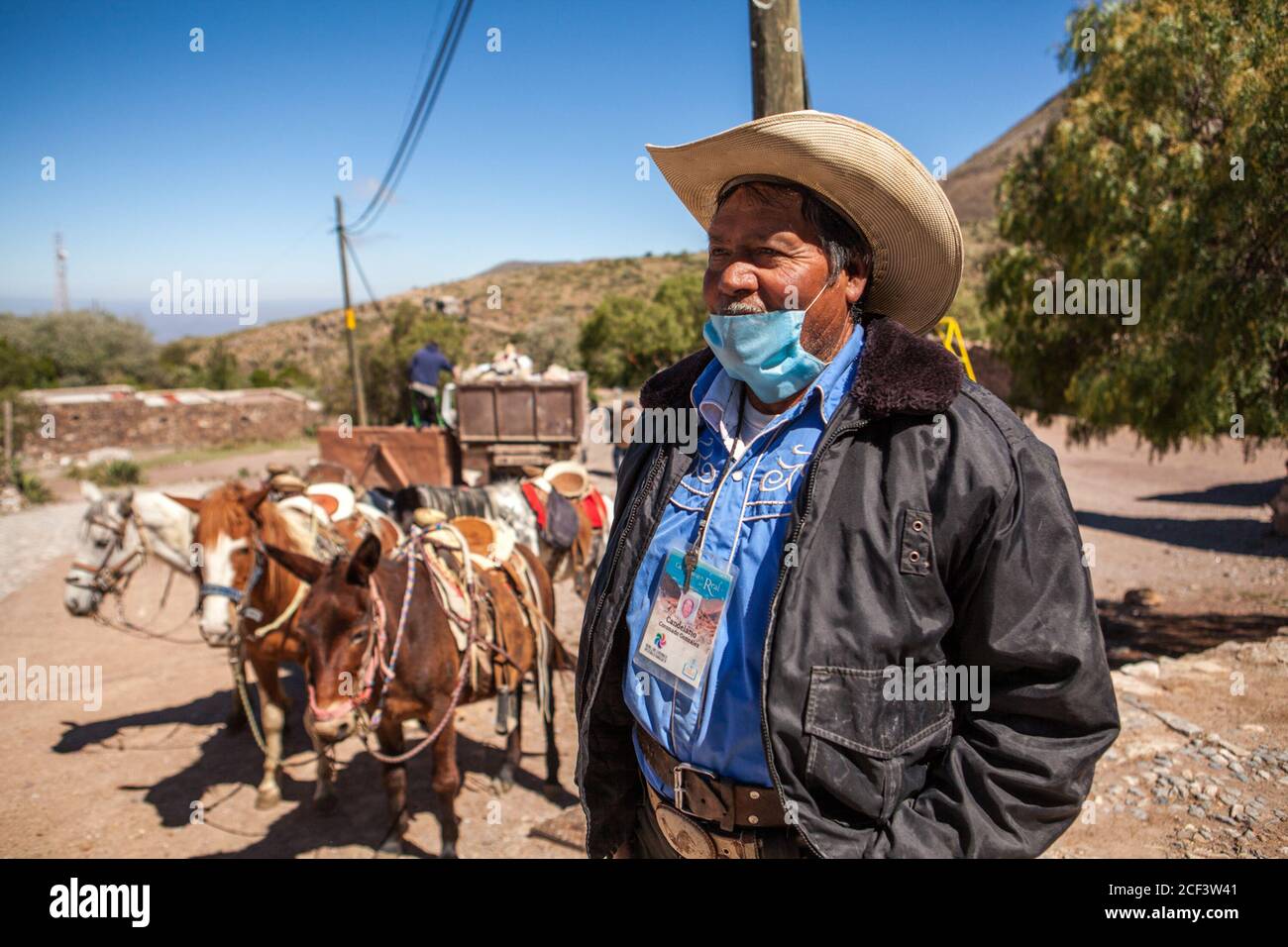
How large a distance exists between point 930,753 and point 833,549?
486 mm

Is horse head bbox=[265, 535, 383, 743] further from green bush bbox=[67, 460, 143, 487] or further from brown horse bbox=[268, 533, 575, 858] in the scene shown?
green bush bbox=[67, 460, 143, 487]

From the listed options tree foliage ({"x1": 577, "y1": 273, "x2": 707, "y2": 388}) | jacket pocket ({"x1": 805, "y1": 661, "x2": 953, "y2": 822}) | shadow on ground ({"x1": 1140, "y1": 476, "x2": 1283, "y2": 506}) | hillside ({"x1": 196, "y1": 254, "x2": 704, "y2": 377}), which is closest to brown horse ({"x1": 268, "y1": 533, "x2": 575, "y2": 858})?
jacket pocket ({"x1": 805, "y1": 661, "x2": 953, "y2": 822})

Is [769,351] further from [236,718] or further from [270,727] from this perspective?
[236,718]

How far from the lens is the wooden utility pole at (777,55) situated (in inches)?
147

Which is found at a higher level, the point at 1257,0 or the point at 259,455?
the point at 1257,0

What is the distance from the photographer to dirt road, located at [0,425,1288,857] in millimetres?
3537

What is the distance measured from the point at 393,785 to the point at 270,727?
151cm

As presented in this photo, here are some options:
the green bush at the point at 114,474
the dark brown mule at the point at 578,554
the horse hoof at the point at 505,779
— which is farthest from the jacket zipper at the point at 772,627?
the green bush at the point at 114,474

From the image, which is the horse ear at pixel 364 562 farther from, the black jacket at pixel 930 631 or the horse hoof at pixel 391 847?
the black jacket at pixel 930 631

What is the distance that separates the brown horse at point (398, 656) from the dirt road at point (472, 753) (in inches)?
25.9

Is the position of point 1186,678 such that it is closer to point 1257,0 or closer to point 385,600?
point 1257,0

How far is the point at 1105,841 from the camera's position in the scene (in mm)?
3352
